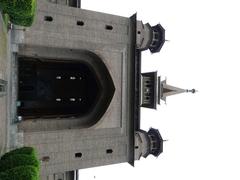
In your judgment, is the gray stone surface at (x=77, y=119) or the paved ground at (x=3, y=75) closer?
the paved ground at (x=3, y=75)

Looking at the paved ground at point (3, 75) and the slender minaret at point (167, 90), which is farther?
the slender minaret at point (167, 90)

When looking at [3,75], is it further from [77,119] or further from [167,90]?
[167,90]

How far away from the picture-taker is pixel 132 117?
3562 cm

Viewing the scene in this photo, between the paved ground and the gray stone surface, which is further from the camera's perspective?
the gray stone surface

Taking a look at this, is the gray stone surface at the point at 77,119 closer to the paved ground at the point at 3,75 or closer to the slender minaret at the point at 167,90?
the paved ground at the point at 3,75

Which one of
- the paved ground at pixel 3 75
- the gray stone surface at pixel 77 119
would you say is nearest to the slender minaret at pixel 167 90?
the gray stone surface at pixel 77 119

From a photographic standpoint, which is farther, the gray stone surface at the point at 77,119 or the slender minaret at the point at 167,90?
the slender minaret at the point at 167,90

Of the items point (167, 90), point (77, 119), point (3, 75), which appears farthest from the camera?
point (167, 90)

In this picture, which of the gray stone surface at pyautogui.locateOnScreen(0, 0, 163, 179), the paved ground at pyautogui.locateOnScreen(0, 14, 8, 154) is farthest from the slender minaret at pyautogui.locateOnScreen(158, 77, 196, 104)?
the paved ground at pyautogui.locateOnScreen(0, 14, 8, 154)

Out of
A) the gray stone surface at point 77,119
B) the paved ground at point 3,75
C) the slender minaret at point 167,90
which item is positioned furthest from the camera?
the slender minaret at point 167,90

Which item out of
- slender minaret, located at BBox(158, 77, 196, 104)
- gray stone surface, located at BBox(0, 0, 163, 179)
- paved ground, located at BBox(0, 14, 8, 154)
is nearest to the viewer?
paved ground, located at BBox(0, 14, 8, 154)

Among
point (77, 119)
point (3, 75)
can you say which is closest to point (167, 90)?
point (77, 119)

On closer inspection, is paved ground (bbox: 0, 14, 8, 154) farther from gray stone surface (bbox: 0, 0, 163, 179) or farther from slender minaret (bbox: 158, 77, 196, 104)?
slender minaret (bbox: 158, 77, 196, 104)

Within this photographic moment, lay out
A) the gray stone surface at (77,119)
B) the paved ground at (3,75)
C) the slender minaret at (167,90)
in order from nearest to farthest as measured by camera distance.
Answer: the paved ground at (3,75) → the gray stone surface at (77,119) → the slender minaret at (167,90)
